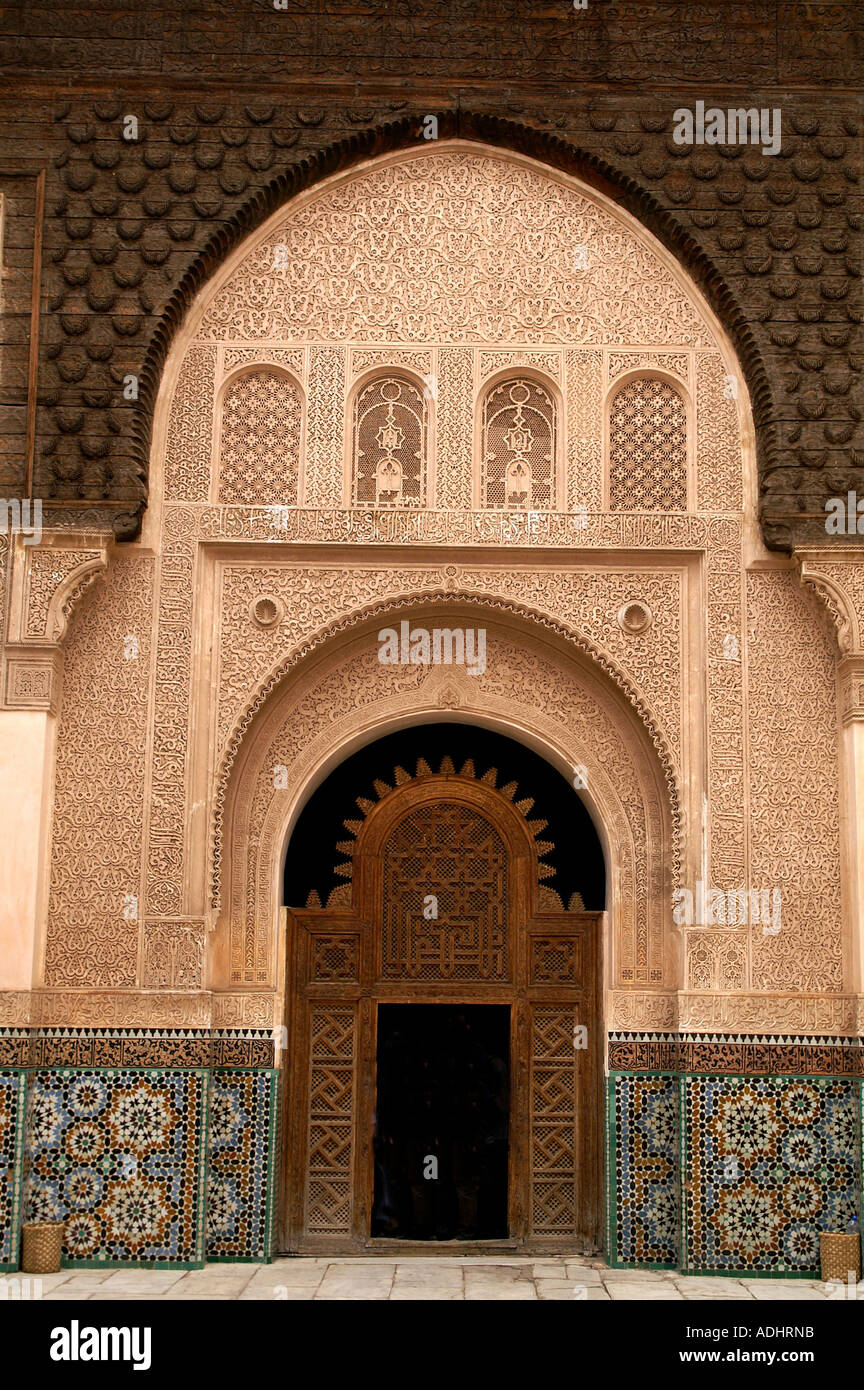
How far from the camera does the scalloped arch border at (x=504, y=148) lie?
6000 millimetres

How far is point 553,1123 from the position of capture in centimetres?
601

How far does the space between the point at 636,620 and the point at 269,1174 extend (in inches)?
101

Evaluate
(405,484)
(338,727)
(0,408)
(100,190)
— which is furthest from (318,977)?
(100,190)

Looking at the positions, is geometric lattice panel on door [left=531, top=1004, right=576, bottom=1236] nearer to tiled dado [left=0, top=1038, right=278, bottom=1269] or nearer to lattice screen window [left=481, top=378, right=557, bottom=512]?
tiled dado [left=0, top=1038, right=278, bottom=1269]

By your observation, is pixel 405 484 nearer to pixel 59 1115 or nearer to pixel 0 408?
pixel 0 408

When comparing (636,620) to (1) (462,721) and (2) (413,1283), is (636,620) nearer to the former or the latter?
(1) (462,721)

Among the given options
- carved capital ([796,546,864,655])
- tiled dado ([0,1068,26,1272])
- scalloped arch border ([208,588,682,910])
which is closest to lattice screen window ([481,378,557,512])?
scalloped arch border ([208,588,682,910])

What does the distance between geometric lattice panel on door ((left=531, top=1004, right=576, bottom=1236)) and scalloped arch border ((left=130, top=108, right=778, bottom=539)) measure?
96.3 inches

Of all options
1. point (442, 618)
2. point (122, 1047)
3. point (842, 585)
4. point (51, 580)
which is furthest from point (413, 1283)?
point (842, 585)

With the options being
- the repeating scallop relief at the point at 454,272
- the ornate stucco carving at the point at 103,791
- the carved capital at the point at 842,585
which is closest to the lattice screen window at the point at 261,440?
the repeating scallop relief at the point at 454,272

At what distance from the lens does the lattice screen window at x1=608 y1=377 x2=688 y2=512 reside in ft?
19.9

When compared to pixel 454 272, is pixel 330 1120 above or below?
below

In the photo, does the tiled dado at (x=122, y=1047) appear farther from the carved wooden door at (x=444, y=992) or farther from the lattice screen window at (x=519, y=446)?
the lattice screen window at (x=519, y=446)

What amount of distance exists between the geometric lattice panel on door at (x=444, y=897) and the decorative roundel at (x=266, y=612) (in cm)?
101
